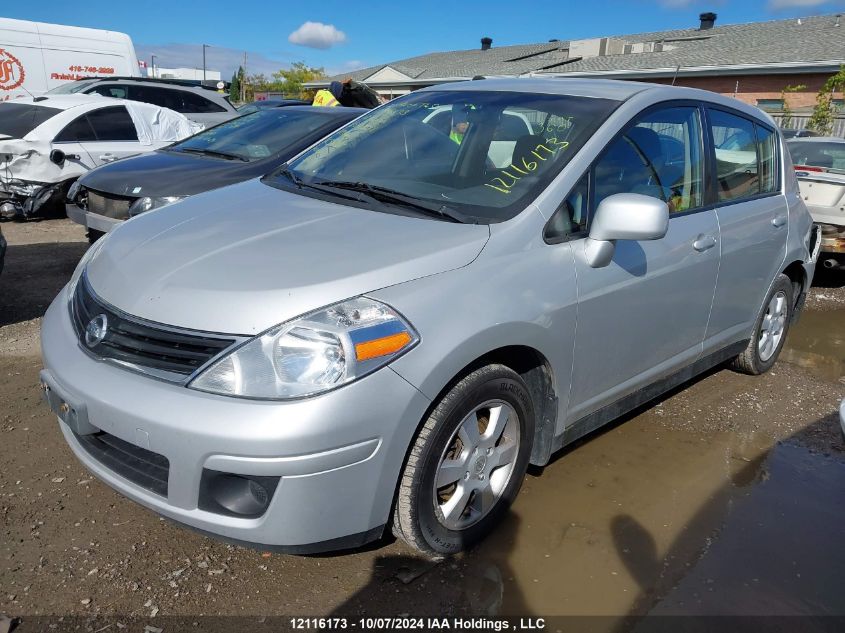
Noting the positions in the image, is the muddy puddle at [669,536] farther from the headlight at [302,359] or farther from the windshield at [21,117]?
the windshield at [21,117]

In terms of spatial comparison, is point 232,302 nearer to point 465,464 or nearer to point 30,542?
point 465,464

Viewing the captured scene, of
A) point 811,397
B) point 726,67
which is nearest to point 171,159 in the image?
point 811,397

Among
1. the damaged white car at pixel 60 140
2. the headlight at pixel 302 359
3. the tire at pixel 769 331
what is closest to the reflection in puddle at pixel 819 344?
the tire at pixel 769 331

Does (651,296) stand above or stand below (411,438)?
above

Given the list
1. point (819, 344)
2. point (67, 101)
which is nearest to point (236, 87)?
point (67, 101)

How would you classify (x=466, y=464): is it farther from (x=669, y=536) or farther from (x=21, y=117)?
(x=21, y=117)

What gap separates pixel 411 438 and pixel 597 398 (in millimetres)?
1193

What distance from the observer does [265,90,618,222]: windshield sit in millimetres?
2889

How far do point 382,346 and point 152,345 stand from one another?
75 cm

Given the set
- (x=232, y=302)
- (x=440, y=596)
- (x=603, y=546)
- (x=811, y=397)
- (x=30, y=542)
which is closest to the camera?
(x=232, y=302)

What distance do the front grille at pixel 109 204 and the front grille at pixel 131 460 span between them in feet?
12.5

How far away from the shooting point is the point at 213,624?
2.30 m

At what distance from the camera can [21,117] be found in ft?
28.9

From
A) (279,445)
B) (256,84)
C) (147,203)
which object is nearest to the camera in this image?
(279,445)
